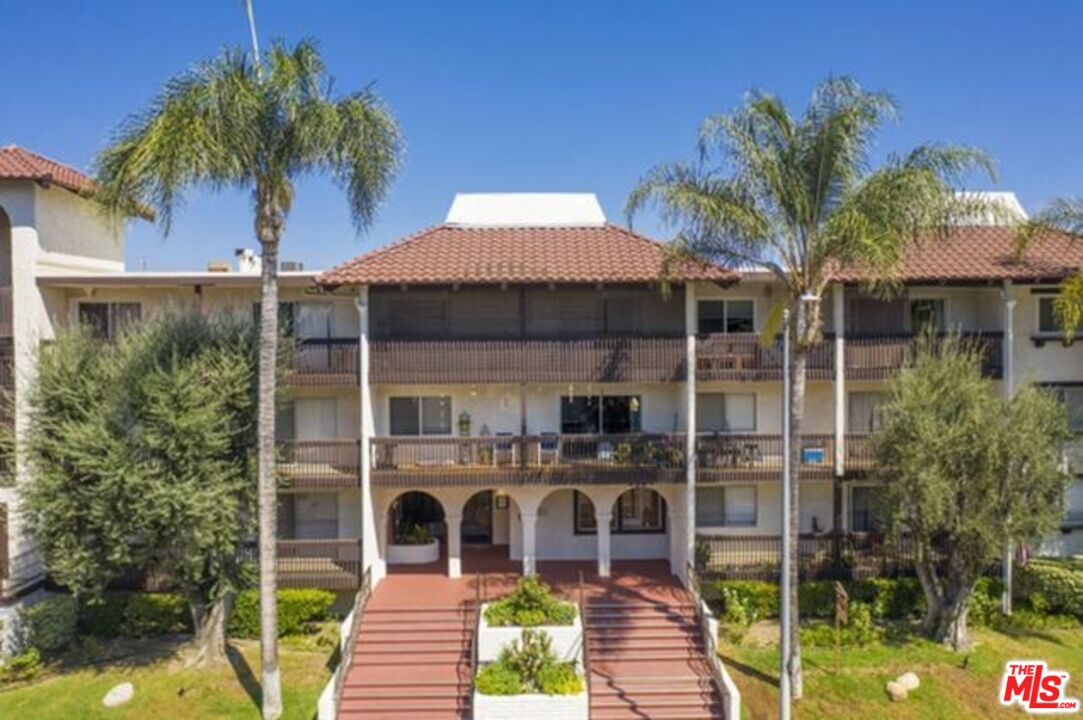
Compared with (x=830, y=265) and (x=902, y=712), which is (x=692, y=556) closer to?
(x=902, y=712)

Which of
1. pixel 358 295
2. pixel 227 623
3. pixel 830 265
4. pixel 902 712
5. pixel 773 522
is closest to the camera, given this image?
pixel 902 712

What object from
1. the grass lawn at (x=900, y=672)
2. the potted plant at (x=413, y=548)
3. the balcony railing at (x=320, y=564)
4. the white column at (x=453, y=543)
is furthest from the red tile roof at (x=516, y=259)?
the grass lawn at (x=900, y=672)

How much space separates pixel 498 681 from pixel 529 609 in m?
2.35

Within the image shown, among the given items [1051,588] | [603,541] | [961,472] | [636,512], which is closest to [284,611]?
[603,541]

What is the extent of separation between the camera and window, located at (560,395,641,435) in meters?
23.4

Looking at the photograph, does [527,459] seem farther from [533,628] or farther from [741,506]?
[741,506]

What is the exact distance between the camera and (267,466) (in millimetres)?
16453

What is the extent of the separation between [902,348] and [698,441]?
6490 millimetres

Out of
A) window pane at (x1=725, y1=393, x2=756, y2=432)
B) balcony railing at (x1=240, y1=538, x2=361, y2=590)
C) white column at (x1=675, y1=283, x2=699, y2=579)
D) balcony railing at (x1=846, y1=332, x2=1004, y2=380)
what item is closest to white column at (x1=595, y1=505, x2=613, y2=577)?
white column at (x1=675, y1=283, x2=699, y2=579)

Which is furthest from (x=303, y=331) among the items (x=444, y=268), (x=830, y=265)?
(x=830, y=265)

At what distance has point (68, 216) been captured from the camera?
75.6 ft

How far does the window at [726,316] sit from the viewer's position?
2306 cm

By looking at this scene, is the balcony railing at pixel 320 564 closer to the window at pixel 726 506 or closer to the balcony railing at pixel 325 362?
the balcony railing at pixel 325 362

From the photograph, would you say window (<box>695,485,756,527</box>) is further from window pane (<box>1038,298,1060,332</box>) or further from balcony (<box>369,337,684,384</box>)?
window pane (<box>1038,298,1060,332</box>)
